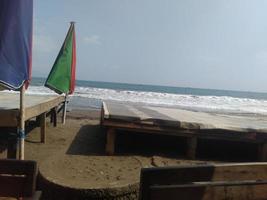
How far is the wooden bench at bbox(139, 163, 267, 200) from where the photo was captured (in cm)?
187

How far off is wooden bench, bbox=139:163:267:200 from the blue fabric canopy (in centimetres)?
211

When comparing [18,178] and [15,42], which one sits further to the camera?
[15,42]

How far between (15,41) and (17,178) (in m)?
1.55

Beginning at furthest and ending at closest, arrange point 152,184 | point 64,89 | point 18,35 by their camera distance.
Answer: point 64,89
point 18,35
point 152,184

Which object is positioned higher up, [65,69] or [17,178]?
[65,69]

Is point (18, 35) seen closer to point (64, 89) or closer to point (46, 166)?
point (46, 166)

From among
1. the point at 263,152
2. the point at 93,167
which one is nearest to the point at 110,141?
the point at 93,167

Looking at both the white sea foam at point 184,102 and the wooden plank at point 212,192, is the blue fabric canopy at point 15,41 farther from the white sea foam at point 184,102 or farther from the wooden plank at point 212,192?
the white sea foam at point 184,102

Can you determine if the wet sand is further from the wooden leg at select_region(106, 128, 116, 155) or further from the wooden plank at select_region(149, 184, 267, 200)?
the wooden plank at select_region(149, 184, 267, 200)

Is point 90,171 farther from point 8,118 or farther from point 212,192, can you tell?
point 212,192

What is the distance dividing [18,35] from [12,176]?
5.21 feet

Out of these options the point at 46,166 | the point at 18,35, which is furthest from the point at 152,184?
the point at 46,166

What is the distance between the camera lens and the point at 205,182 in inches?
76.5

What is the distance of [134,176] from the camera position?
4543 millimetres
